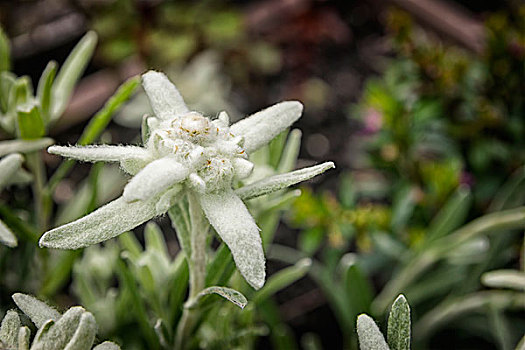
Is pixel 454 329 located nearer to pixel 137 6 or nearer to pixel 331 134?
pixel 331 134

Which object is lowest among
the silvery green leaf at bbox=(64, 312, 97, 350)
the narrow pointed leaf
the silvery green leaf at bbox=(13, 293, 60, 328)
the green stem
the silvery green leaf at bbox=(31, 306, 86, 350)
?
the green stem

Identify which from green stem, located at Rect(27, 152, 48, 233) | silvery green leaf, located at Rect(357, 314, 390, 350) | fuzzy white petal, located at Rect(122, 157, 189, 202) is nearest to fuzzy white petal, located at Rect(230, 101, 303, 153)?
fuzzy white petal, located at Rect(122, 157, 189, 202)

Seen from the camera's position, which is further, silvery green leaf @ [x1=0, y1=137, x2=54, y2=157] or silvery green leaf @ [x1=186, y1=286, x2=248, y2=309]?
silvery green leaf @ [x1=0, y1=137, x2=54, y2=157]

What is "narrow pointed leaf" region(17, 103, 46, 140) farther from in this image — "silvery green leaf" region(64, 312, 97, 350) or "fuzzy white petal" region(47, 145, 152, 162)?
"silvery green leaf" region(64, 312, 97, 350)

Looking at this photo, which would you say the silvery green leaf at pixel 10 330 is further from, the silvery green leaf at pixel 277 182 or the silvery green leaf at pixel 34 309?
the silvery green leaf at pixel 277 182

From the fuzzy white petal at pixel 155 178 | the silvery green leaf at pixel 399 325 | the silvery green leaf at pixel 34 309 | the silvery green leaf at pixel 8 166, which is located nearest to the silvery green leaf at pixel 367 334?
the silvery green leaf at pixel 399 325

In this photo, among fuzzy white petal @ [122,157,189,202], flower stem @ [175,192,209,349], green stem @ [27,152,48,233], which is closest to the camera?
fuzzy white petal @ [122,157,189,202]
